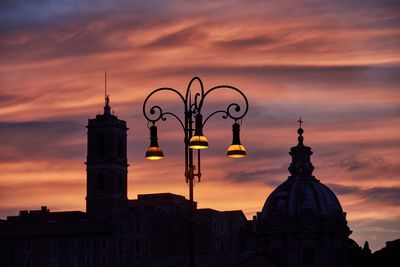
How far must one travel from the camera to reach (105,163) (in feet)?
537

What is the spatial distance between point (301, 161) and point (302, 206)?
6664mm

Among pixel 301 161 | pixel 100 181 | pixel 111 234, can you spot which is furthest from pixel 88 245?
pixel 301 161

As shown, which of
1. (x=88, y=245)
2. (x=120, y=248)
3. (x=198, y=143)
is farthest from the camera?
(x=88, y=245)

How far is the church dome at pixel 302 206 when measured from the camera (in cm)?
12231

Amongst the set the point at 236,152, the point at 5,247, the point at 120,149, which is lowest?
the point at 236,152

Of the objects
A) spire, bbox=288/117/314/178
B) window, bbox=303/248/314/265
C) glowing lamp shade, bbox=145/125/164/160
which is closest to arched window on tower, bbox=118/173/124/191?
spire, bbox=288/117/314/178

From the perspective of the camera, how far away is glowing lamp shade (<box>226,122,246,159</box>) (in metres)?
36.8

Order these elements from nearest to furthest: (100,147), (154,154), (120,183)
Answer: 1. (154,154)
2. (100,147)
3. (120,183)

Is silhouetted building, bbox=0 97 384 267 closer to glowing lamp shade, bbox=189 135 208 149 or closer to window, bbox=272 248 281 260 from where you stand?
window, bbox=272 248 281 260

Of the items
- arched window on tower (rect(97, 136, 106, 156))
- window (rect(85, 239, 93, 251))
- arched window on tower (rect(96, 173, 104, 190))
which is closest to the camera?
window (rect(85, 239, 93, 251))

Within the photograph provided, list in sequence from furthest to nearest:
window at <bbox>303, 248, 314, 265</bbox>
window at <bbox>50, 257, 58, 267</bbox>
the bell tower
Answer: the bell tower, window at <bbox>50, 257, 58, 267</bbox>, window at <bbox>303, 248, 314, 265</bbox>

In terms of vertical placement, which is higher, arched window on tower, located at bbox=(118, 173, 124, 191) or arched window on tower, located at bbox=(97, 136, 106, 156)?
arched window on tower, located at bbox=(97, 136, 106, 156)

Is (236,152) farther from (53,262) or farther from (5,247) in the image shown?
(5,247)

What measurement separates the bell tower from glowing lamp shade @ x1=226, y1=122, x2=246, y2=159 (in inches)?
4881
